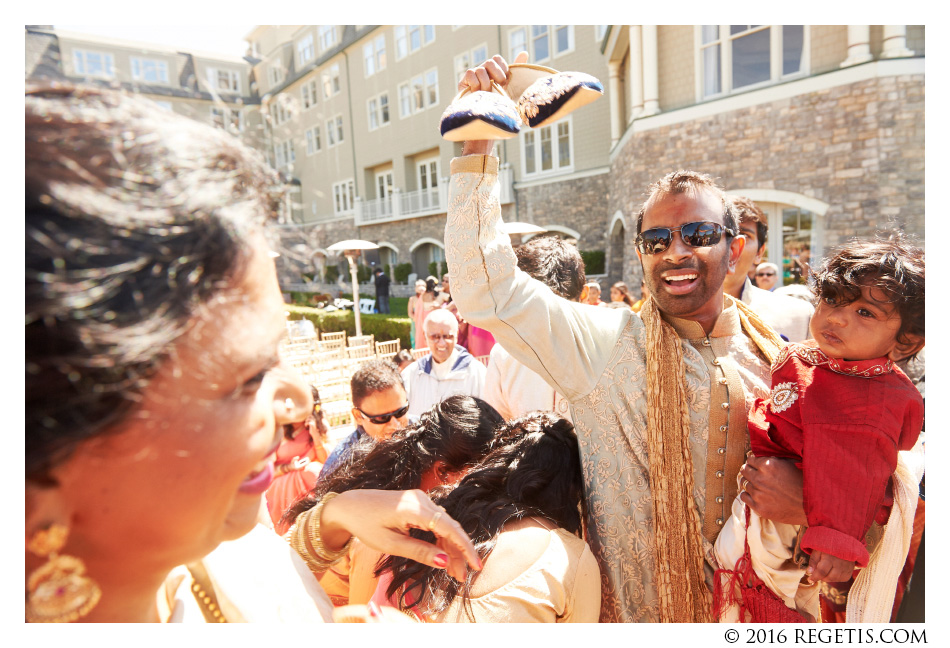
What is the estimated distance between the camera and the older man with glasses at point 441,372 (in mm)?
3492

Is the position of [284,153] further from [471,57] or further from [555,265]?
[471,57]

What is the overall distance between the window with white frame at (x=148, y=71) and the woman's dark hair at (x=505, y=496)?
1.10 meters

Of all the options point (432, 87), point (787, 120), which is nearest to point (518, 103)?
point (787, 120)

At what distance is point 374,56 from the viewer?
17234mm

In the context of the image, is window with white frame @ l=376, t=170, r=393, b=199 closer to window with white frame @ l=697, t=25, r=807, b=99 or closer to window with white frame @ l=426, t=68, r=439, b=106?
window with white frame @ l=426, t=68, r=439, b=106

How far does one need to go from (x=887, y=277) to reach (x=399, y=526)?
4.69ft

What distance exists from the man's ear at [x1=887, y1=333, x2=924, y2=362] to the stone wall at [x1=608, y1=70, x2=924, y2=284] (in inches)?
245

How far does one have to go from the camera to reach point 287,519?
1.55 meters

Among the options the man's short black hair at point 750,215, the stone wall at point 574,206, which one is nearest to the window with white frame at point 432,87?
the stone wall at point 574,206
